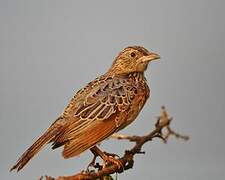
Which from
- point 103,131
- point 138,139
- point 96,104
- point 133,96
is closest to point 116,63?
point 133,96

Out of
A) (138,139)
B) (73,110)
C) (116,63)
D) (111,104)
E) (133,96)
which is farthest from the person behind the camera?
(116,63)

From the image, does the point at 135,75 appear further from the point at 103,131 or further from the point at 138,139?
the point at 138,139

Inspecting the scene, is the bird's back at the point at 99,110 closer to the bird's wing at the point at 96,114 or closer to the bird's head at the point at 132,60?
the bird's wing at the point at 96,114

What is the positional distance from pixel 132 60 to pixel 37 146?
1826 millimetres

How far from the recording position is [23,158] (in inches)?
86.1

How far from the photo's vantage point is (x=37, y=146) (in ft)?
8.08

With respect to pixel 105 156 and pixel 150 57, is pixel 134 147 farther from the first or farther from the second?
pixel 150 57

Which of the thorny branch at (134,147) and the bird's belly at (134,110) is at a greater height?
the bird's belly at (134,110)

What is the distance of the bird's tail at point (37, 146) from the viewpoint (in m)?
2.11

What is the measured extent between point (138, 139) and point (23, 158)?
984mm

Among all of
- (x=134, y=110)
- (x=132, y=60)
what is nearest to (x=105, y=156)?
(x=134, y=110)

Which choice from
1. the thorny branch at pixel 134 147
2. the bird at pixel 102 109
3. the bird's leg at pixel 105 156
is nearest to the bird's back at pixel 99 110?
the bird at pixel 102 109

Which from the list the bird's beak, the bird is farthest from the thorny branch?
the bird's beak

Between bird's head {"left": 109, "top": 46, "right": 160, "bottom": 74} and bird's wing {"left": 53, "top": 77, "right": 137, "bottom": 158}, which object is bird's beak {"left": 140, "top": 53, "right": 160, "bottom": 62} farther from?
bird's wing {"left": 53, "top": 77, "right": 137, "bottom": 158}
